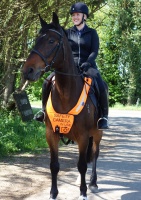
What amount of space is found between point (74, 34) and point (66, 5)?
4.74 m

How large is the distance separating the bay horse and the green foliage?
3.47 metres

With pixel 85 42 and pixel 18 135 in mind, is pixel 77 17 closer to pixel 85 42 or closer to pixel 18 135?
pixel 85 42

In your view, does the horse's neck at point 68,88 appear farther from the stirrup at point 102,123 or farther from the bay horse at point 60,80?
the stirrup at point 102,123

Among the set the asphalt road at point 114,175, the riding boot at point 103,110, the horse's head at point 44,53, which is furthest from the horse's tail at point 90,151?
the horse's head at point 44,53

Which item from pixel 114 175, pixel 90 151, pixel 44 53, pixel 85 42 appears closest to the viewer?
pixel 44 53

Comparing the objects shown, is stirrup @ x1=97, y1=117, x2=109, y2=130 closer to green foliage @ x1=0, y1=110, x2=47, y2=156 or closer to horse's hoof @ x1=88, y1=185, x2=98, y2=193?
horse's hoof @ x1=88, y1=185, x2=98, y2=193

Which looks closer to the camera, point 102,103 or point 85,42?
point 85,42

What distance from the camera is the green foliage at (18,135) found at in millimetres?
9500

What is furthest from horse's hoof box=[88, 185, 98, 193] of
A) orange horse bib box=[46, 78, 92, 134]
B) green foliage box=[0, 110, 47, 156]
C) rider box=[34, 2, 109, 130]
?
green foliage box=[0, 110, 47, 156]

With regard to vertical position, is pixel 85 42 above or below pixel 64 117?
above

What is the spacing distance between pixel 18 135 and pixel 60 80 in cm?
535

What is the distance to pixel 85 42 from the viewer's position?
6.06 m

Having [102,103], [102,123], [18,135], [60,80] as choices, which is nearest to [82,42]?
[60,80]

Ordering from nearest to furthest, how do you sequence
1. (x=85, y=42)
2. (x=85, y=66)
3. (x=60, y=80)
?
(x=60, y=80) < (x=85, y=66) < (x=85, y=42)
